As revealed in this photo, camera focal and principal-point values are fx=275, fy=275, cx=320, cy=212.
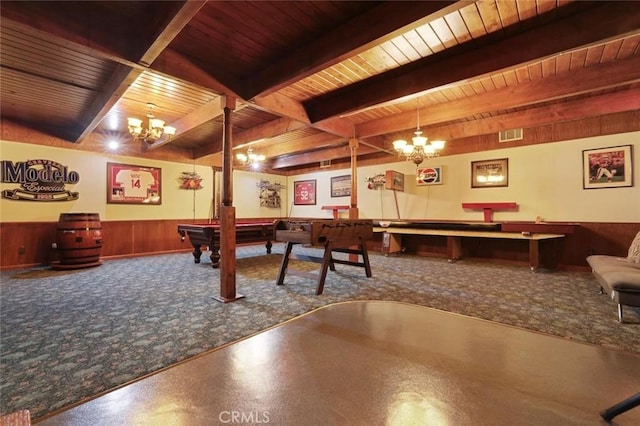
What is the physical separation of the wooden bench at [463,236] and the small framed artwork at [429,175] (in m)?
1.30

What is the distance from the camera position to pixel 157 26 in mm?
2275

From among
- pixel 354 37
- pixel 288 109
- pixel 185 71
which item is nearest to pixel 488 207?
pixel 288 109

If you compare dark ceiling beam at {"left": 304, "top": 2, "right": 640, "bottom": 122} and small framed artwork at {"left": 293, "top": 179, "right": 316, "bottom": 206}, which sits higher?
dark ceiling beam at {"left": 304, "top": 2, "right": 640, "bottom": 122}

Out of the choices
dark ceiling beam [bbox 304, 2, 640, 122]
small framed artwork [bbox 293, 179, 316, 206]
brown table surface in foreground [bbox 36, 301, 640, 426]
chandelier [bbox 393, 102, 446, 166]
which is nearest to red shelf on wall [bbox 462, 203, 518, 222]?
chandelier [bbox 393, 102, 446, 166]

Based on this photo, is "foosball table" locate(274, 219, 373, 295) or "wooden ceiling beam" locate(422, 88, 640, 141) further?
"wooden ceiling beam" locate(422, 88, 640, 141)

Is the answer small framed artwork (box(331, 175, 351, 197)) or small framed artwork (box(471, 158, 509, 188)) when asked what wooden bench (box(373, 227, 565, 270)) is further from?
small framed artwork (box(331, 175, 351, 197))

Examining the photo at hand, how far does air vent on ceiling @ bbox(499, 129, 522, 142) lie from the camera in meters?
5.66

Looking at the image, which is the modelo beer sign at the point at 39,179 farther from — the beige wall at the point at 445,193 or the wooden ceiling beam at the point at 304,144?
the wooden ceiling beam at the point at 304,144

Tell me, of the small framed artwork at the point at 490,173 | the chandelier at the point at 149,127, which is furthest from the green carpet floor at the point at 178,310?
the chandelier at the point at 149,127

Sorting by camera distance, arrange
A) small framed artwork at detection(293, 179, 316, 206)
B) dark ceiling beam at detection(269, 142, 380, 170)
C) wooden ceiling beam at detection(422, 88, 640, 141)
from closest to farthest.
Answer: wooden ceiling beam at detection(422, 88, 640, 141) < dark ceiling beam at detection(269, 142, 380, 170) < small framed artwork at detection(293, 179, 316, 206)

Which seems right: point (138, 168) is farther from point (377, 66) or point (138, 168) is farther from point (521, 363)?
point (521, 363)

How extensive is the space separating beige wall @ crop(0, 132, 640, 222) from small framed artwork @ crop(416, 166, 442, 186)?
0.13m

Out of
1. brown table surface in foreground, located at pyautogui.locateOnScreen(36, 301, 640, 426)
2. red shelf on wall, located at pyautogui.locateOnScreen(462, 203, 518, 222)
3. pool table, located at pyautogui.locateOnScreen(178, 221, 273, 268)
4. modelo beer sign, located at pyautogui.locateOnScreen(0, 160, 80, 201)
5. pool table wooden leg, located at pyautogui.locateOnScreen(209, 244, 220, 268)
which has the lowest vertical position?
brown table surface in foreground, located at pyautogui.locateOnScreen(36, 301, 640, 426)

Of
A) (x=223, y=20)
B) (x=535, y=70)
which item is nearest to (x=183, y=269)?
(x=223, y=20)
